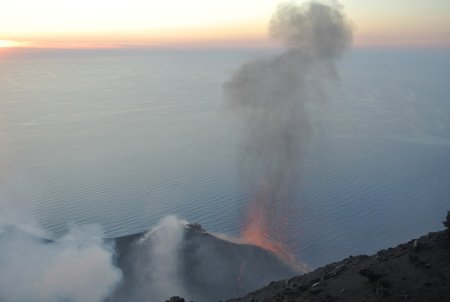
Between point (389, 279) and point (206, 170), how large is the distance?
49.3 m

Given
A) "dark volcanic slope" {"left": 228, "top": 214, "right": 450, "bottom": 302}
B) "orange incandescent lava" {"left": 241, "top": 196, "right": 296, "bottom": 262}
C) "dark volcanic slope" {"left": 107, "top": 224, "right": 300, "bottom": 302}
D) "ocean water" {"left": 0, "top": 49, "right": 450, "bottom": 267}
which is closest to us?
"dark volcanic slope" {"left": 228, "top": 214, "right": 450, "bottom": 302}

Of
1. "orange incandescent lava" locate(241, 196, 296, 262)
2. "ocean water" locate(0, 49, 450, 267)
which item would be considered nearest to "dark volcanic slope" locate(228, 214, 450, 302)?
"orange incandescent lava" locate(241, 196, 296, 262)

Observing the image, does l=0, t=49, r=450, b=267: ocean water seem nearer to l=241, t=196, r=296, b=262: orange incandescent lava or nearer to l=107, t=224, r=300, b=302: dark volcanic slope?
l=241, t=196, r=296, b=262: orange incandescent lava

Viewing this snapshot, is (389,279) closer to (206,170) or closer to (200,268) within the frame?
(200,268)

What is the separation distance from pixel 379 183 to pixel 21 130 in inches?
2860

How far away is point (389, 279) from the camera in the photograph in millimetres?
18938

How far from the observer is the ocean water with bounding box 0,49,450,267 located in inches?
1970

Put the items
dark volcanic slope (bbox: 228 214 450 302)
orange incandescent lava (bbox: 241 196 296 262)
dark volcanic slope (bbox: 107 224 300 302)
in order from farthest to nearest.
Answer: orange incandescent lava (bbox: 241 196 296 262) → dark volcanic slope (bbox: 107 224 300 302) → dark volcanic slope (bbox: 228 214 450 302)

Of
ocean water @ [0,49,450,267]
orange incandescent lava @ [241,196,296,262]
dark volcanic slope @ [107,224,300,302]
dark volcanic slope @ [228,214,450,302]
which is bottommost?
dark volcanic slope @ [228,214,450,302]

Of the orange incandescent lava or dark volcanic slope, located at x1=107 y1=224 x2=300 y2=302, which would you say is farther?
the orange incandescent lava

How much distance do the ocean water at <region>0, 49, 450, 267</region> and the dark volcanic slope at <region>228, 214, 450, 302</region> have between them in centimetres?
2025

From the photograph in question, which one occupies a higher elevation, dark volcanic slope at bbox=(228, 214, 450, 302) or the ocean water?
the ocean water

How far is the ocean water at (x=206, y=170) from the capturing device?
50031 mm

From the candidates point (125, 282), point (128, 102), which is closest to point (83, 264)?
point (125, 282)
